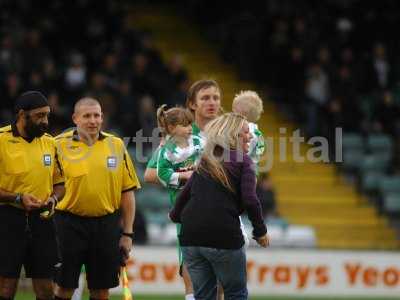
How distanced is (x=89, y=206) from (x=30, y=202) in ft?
1.93

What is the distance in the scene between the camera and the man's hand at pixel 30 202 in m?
9.84

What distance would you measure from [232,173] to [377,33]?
14.0 meters

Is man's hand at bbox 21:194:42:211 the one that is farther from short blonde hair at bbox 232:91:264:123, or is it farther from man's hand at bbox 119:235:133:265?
short blonde hair at bbox 232:91:264:123

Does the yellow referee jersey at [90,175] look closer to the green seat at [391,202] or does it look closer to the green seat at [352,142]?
the green seat at [391,202]

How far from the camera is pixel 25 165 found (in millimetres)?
10016

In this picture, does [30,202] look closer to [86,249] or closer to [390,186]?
[86,249]

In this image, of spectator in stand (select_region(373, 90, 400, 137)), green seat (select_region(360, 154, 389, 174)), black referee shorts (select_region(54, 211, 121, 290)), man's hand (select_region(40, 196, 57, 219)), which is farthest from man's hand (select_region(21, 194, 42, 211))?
spectator in stand (select_region(373, 90, 400, 137))

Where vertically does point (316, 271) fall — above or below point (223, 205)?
below

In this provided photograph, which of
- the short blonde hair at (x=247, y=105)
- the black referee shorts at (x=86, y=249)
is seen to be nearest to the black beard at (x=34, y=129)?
the black referee shorts at (x=86, y=249)

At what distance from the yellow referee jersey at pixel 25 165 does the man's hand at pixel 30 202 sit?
0.15 metres

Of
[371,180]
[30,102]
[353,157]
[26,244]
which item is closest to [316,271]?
[371,180]

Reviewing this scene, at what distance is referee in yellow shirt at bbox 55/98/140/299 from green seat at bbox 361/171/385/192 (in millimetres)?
10282

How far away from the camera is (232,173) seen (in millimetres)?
9117

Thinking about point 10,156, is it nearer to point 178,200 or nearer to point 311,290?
point 178,200
